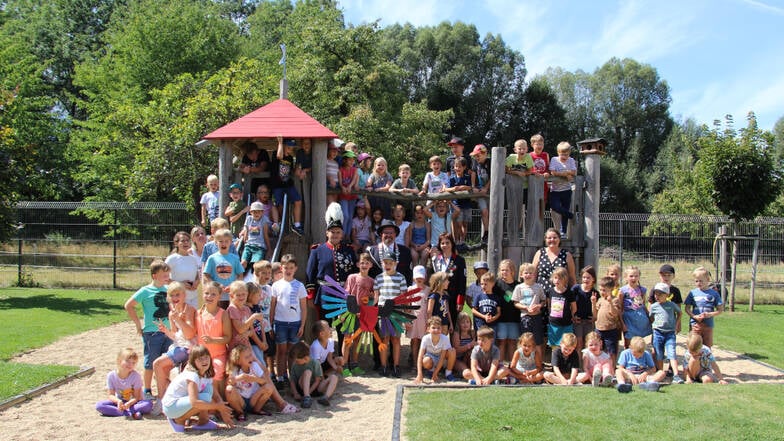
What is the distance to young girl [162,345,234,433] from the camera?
602cm

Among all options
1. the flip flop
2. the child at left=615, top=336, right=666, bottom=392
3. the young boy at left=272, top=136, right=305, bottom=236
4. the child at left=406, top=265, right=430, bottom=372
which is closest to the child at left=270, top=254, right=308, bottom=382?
the young boy at left=272, top=136, right=305, bottom=236

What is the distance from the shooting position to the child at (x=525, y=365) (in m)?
7.60

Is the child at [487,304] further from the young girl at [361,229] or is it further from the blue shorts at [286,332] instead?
the blue shorts at [286,332]

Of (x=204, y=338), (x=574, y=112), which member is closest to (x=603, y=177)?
(x=574, y=112)

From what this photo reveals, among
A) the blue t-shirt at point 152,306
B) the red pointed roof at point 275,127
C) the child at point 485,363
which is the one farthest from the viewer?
the red pointed roof at point 275,127

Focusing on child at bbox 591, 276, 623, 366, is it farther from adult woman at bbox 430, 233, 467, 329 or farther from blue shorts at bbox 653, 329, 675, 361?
adult woman at bbox 430, 233, 467, 329

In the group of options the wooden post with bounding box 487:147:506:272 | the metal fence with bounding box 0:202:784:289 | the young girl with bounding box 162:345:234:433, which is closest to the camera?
the young girl with bounding box 162:345:234:433

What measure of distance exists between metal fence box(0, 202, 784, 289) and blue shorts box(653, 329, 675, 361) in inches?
345

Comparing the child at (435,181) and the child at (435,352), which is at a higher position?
the child at (435,181)

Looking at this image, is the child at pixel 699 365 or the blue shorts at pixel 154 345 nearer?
the blue shorts at pixel 154 345

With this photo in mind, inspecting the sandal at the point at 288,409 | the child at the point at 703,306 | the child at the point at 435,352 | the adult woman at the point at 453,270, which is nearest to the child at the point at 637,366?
the child at the point at 703,306

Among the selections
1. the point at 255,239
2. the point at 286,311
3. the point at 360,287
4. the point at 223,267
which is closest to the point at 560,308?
the point at 360,287

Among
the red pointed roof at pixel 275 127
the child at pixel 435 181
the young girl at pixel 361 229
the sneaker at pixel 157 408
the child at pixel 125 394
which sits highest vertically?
the red pointed roof at pixel 275 127

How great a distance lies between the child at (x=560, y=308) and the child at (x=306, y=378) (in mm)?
2828
